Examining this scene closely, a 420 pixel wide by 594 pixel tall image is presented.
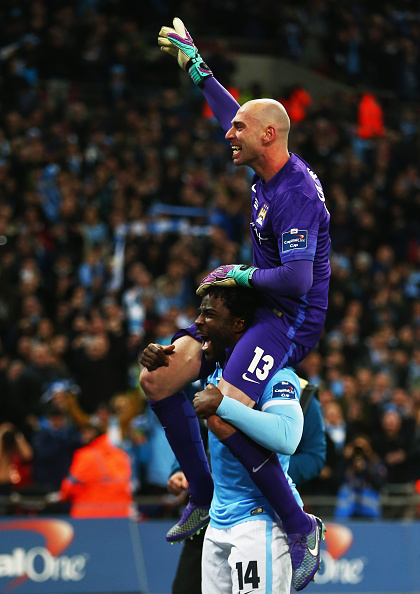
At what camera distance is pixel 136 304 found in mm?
12891

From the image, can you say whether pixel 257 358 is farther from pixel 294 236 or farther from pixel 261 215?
pixel 261 215

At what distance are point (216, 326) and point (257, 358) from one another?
26 centimetres

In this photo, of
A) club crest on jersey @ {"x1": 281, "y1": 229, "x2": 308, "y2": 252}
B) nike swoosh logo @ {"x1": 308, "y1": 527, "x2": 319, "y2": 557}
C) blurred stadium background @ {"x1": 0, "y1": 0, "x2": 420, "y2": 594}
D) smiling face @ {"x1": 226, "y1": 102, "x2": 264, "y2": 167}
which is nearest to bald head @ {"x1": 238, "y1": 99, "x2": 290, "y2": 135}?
smiling face @ {"x1": 226, "y1": 102, "x2": 264, "y2": 167}

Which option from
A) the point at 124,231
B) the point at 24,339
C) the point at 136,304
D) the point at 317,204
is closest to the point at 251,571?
→ the point at 317,204

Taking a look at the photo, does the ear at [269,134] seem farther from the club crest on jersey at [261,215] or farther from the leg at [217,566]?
the leg at [217,566]

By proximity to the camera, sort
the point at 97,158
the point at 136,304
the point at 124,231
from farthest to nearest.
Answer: the point at 97,158 < the point at 124,231 < the point at 136,304

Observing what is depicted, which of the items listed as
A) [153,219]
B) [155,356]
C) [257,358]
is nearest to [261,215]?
[257,358]

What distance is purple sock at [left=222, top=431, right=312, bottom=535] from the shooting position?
4.62 m

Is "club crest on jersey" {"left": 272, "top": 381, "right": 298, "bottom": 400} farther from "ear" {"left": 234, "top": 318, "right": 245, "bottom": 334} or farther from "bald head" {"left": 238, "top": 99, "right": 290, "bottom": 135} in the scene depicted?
"bald head" {"left": 238, "top": 99, "right": 290, "bottom": 135}

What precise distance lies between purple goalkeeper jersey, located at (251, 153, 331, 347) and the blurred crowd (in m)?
3.04

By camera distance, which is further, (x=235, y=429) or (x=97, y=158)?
(x=97, y=158)

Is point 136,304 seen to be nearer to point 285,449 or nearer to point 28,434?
point 28,434

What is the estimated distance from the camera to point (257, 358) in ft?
15.7

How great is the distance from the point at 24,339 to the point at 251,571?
291 inches
